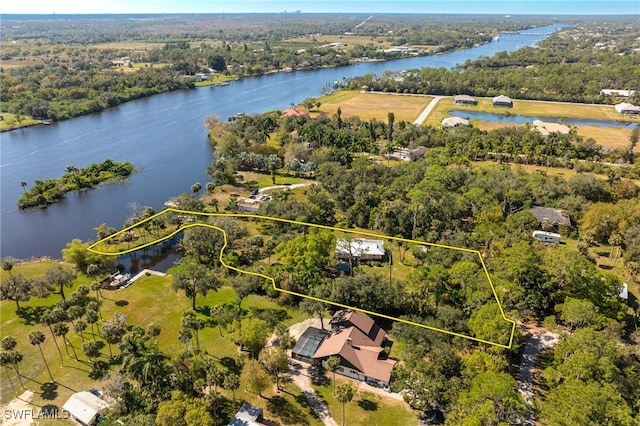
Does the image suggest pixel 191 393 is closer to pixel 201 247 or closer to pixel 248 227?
pixel 201 247

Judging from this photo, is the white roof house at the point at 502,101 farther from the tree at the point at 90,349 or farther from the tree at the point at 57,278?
the tree at the point at 90,349

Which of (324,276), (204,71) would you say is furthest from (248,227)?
(204,71)

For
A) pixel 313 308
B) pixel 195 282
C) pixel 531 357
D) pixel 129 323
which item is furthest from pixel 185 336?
pixel 531 357

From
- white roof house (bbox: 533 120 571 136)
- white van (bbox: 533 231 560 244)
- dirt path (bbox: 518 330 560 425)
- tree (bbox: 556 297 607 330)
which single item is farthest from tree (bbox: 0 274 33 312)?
white roof house (bbox: 533 120 571 136)

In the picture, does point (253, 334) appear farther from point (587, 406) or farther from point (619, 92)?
point (619, 92)

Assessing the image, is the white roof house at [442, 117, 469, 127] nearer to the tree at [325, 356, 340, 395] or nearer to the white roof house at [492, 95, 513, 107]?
the white roof house at [492, 95, 513, 107]

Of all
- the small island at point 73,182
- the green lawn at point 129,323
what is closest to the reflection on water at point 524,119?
the small island at point 73,182
